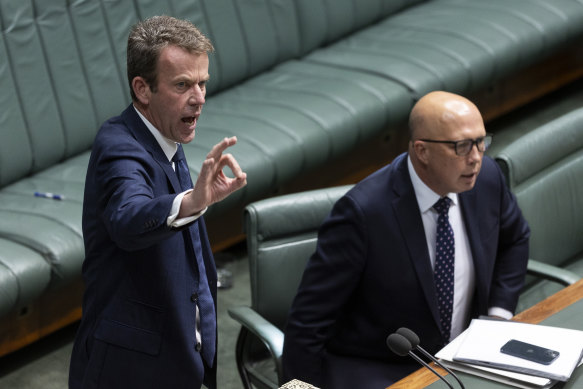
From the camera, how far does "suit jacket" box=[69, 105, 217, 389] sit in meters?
1.99

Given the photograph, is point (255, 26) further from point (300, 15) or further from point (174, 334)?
point (174, 334)

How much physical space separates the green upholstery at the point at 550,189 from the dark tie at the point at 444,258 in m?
0.49

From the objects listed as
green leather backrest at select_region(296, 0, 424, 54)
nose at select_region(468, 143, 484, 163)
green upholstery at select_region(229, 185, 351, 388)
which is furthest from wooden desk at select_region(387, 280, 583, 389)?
green leather backrest at select_region(296, 0, 424, 54)

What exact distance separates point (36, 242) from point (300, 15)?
2.02 meters

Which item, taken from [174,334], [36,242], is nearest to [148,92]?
[174,334]

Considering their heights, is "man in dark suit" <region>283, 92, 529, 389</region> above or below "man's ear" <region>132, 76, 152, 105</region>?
below

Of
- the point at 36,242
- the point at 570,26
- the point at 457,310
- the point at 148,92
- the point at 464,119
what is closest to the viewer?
the point at 148,92

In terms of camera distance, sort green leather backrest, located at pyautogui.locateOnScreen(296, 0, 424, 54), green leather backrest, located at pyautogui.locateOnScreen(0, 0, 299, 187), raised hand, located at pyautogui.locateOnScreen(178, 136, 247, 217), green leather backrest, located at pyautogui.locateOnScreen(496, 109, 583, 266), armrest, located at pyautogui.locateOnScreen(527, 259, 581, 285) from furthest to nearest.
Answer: green leather backrest, located at pyautogui.locateOnScreen(296, 0, 424, 54) → green leather backrest, located at pyautogui.locateOnScreen(0, 0, 299, 187) → green leather backrest, located at pyautogui.locateOnScreen(496, 109, 583, 266) → armrest, located at pyautogui.locateOnScreen(527, 259, 581, 285) → raised hand, located at pyautogui.locateOnScreen(178, 136, 247, 217)

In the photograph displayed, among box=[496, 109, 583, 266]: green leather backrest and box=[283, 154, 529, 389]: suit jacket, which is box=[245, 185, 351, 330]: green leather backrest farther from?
box=[496, 109, 583, 266]: green leather backrest

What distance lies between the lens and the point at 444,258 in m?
2.57

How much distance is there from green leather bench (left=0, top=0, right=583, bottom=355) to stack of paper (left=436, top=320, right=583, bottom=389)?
165cm

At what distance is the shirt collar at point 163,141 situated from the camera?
2.09 meters

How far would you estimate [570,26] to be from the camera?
5.12 meters

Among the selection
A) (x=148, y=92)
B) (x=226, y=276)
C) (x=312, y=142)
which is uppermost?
(x=148, y=92)
